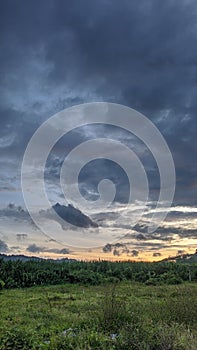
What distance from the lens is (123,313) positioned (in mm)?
9305

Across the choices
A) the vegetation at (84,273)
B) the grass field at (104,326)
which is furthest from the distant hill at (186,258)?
the grass field at (104,326)

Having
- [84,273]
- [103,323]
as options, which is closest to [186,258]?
[84,273]

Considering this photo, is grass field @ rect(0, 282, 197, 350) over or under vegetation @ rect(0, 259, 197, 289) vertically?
under

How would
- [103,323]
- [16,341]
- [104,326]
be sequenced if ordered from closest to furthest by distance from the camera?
[16,341]
[104,326]
[103,323]

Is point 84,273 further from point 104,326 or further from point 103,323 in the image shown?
point 104,326

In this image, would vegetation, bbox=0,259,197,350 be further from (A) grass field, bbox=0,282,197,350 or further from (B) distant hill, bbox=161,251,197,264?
(B) distant hill, bbox=161,251,197,264

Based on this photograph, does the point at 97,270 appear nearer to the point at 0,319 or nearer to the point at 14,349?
the point at 0,319

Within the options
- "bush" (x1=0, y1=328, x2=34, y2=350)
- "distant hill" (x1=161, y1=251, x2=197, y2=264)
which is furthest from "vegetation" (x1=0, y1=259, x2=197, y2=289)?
"bush" (x1=0, y1=328, x2=34, y2=350)

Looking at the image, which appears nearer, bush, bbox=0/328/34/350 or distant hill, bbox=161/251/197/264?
bush, bbox=0/328/34/350

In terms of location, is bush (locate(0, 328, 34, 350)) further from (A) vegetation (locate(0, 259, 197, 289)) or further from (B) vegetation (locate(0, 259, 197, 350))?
(A) vegetation (locate(0, 259, 197, 289))

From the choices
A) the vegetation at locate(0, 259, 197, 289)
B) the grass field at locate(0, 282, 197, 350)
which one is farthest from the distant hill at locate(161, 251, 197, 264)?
the grass field at locate(0, 282, 197, 350)

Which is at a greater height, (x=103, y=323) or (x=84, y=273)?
(x=84, y=273)

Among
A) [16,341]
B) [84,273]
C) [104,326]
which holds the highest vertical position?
[84,273]

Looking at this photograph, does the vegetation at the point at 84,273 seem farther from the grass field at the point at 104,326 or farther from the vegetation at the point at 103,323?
the grass field at the point at 104,326
